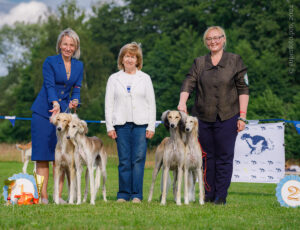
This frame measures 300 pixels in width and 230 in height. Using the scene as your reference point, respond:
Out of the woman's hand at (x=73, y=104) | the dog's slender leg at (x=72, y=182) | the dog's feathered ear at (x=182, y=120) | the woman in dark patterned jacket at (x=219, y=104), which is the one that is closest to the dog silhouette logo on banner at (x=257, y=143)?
the woman in dark patterned jacket at (x=219, y=104)

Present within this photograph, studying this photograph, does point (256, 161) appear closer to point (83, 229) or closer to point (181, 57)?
point (83, 229)

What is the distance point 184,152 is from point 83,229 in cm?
269

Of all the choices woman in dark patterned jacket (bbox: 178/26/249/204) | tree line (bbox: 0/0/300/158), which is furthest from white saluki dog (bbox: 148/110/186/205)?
tree line (bbox: 0/0/300/158)

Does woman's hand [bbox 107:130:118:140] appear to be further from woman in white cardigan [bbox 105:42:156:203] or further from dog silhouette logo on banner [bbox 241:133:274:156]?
dog silhouette logo on banner [bbox 241:133:274:156]

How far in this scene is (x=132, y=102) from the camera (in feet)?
23.2

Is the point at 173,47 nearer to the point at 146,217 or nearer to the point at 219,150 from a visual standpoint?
the point at 219,150

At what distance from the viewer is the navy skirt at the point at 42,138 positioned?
22.6 feet

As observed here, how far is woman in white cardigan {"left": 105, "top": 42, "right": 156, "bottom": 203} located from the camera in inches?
278

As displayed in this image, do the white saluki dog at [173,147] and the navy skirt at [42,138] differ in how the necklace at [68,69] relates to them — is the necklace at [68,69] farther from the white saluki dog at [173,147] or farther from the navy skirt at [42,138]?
the white saluki dog at [173,147]

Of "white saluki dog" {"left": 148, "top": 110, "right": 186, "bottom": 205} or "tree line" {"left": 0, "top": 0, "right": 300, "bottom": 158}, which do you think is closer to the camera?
"white saluki dog" {"left": 148, "top": 110, "right": 186, "bottom": 205}

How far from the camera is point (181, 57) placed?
37000 mm

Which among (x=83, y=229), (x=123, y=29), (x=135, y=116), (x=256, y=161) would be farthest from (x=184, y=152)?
(x=123, y=29)

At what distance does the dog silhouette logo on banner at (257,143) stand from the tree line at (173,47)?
50.8ft

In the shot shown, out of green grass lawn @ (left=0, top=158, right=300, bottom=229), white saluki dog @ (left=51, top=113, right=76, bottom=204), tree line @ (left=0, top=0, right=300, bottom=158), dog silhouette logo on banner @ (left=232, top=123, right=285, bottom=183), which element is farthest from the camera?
tree line @ (left=0, top=0, right=300, bottom=158)
